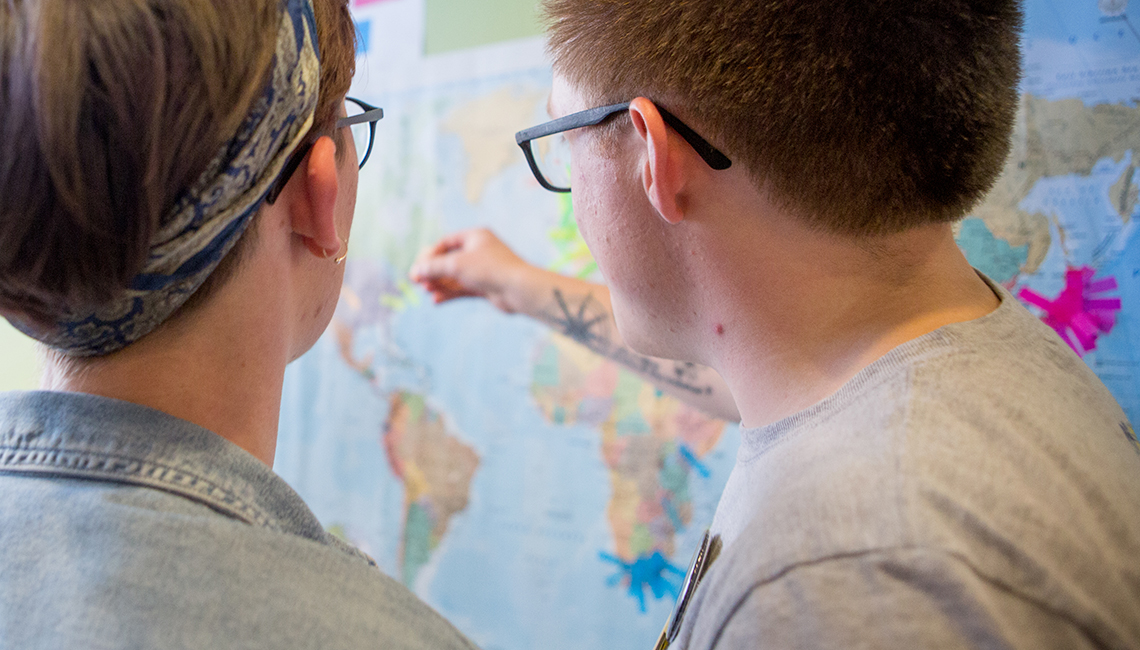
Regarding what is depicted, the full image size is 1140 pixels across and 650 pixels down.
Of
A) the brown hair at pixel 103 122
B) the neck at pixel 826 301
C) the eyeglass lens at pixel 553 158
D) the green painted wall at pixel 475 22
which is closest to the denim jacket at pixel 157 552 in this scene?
the brown hair at pixel 103 122

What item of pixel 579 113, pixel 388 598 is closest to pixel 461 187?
pixel 579 113

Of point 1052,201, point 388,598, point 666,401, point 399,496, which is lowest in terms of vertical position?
point 399,496

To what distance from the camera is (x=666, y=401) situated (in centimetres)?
126

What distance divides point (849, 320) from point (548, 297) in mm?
663

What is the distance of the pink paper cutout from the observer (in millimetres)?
940

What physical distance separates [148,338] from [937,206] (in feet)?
2.26

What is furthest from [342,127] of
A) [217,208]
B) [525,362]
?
[525,362]

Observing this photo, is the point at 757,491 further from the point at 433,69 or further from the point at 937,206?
the point at 433,69

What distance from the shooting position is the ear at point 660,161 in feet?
2.34

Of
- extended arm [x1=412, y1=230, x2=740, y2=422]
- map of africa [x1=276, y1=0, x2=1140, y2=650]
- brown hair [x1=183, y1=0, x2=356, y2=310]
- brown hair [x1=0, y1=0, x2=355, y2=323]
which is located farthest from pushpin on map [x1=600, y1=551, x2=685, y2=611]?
brown hair [x1=0, y1=0, x2=355, y2=323]

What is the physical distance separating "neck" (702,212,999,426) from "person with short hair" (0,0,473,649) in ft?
1.26

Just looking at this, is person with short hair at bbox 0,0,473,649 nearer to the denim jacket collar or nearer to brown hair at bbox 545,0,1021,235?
the denim jacket collar

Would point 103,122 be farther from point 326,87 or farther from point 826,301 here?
point 826,301

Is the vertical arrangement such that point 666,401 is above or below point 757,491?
below
